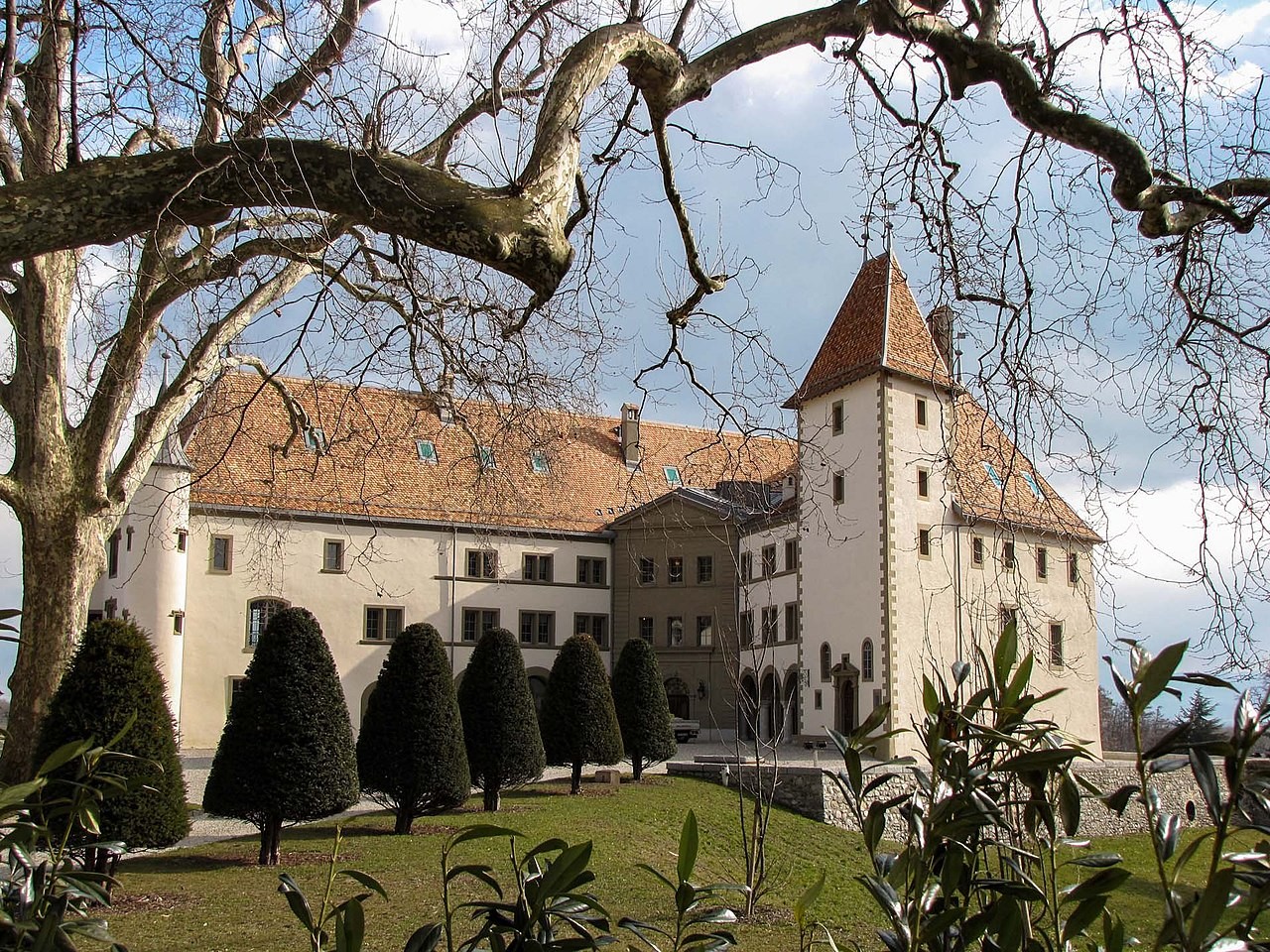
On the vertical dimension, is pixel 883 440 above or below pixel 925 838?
above

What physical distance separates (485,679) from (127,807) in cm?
945

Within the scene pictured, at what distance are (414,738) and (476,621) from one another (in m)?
23.0

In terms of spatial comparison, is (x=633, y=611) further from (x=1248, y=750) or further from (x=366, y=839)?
(x=1248, y=750)

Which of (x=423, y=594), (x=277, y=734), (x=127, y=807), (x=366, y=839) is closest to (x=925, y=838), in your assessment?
(x=127, y=807)

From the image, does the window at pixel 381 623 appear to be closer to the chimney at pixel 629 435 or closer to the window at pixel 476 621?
the window at pixel 476 621

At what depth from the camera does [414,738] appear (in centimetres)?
1812

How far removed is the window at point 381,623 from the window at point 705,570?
38.0 ft

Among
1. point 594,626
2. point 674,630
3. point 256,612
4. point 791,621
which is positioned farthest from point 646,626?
point 256,612

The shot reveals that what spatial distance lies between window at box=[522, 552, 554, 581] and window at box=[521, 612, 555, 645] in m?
1.34

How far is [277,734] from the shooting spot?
50.2 ft

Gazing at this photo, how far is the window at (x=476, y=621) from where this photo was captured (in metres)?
40.8

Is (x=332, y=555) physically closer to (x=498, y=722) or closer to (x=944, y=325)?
(x=498, y=722)

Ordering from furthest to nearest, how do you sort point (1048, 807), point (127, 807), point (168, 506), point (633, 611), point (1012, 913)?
1. point (633, 611)
2. point (168, 506)
3. point (127, 807)
4. point (1048, 807)
5. point (1012, 913)

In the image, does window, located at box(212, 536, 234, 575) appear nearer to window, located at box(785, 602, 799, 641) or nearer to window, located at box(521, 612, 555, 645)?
window, located at box(521, 612, 555, 645)
